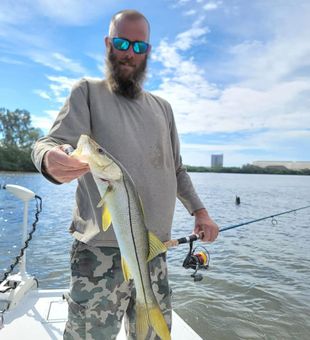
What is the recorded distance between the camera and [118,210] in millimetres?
1886

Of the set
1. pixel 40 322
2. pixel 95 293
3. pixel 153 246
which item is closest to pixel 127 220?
pixel 153 246

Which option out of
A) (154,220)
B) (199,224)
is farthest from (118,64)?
(199,224)

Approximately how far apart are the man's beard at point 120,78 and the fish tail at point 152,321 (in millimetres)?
1489

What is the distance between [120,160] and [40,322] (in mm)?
2439

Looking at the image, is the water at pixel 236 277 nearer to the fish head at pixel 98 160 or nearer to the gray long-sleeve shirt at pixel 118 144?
the gray long-sleeve shirt at pixel 118 144

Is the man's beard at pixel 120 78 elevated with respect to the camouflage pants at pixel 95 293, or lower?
elevated

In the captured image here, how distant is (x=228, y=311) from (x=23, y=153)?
67734 mm

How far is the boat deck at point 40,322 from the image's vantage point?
3672mm

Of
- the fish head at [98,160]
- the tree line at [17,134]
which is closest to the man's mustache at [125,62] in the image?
the fish head at [98,160]

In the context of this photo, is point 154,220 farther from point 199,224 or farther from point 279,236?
point 279,236

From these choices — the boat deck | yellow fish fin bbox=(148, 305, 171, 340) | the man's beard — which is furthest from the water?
the man's beard

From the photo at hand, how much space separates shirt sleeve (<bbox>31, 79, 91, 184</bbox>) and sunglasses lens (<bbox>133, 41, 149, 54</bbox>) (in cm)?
47

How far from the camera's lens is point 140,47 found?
2.66 metres

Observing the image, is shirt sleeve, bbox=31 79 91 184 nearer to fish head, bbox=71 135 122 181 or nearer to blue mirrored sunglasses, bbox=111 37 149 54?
blue mirrored sunglasses, bbox=111 37 149 54
